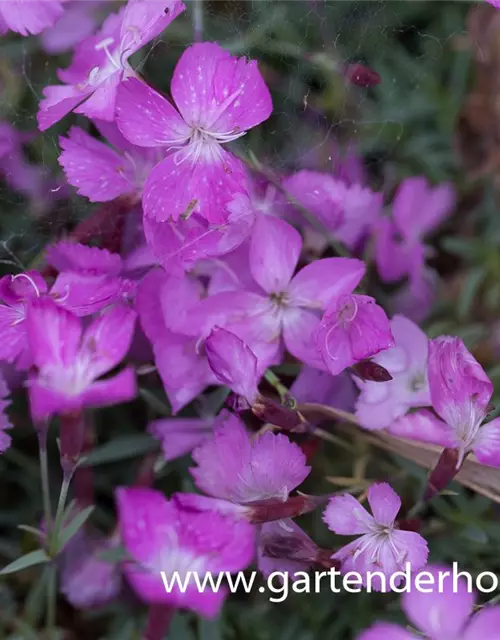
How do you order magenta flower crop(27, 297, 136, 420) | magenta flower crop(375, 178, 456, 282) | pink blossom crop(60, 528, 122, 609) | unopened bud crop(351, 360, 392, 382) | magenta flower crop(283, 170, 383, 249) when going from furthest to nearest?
magenta flower crop(375, 178, 456, 282)
pink blossom crop(60, 528, 122, 609)
magenta flower crop(283, 170, 383, 249)
unopened bud crop(351, 360, 392, 382)
magenta flower crop(27, 297, 136, 420)

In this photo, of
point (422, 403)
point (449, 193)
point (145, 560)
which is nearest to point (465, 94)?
point (449, 193)

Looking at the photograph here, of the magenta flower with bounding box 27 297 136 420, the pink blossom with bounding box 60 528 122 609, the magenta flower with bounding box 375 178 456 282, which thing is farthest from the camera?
the magenta flower with bounding box 375 178 456 282

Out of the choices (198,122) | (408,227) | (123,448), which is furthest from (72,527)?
(408,227)

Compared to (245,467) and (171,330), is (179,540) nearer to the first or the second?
(245,467)

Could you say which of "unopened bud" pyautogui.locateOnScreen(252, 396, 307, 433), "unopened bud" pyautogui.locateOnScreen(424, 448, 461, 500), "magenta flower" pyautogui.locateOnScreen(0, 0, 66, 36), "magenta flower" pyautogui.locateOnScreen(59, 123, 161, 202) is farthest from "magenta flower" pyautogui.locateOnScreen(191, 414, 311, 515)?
"magenta flower" pyautogui.locateOnScreen(0, 0, 66, 36)

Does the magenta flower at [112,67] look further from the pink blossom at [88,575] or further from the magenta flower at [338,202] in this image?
the pink blossom at [88,575]

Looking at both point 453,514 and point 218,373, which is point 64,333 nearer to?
point 218,373

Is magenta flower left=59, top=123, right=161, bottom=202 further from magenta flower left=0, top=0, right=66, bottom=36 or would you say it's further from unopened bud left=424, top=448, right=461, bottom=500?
unopened bud left=424, top=448, right=461, bottom=500
